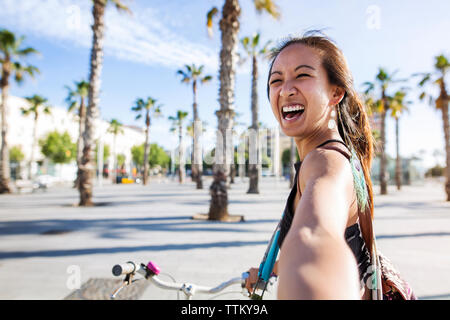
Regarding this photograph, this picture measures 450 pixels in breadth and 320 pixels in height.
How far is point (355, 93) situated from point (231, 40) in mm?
10647

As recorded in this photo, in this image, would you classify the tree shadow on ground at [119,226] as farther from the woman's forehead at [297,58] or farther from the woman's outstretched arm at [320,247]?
the woman's outstretched arm at [320,247]

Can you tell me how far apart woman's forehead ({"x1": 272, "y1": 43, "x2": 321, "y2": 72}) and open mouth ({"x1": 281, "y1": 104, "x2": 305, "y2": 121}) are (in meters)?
0.14

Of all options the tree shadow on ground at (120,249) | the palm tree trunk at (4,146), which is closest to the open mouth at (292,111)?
the tree shadow on ground at (120,249)

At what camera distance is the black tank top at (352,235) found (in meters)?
0.97

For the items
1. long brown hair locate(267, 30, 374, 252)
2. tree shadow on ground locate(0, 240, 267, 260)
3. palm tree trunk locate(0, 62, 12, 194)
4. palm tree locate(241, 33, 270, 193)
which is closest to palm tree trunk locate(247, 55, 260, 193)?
palm tree locate(241, 33, 270, 193)

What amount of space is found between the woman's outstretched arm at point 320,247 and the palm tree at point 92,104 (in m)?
14.4

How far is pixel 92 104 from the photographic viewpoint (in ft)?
45.2

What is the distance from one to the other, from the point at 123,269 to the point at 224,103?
374 inches

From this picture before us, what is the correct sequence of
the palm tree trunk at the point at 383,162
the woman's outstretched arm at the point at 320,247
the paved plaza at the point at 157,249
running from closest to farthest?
1. the woman's outstretched arm at the point at 320,247
2. the paved plaza at the point at 157,249
3. the palm tree trunk at the point at 383,162

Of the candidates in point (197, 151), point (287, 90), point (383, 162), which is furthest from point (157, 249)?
point (383, 162)

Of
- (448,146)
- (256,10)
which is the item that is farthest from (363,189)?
(448,146)

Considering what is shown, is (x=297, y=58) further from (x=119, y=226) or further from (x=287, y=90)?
(x=119, y=226)

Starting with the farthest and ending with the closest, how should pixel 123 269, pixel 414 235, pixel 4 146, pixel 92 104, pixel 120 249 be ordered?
pixel 4 146 < pixel 92 104 < pixel 414 235 < pixel 120 249 < pixel 123 269

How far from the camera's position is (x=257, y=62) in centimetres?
2195
